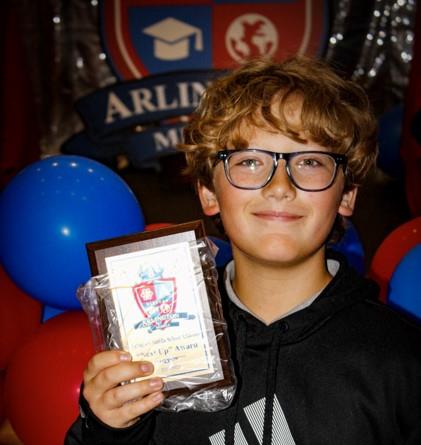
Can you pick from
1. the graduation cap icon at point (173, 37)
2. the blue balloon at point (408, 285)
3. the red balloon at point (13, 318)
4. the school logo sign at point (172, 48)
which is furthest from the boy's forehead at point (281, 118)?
the graduation cap icon at point (173, 37)

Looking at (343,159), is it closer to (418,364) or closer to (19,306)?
(418,364)

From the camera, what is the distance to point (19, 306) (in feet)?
6.65

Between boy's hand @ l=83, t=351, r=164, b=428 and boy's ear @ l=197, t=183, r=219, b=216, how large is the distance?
0.49 meters

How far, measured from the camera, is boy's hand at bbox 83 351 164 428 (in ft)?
3.15

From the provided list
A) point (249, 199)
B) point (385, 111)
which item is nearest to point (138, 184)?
point (385, 111)

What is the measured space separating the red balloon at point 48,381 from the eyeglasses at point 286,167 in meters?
0.87

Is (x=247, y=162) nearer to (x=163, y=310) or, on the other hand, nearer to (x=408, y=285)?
(x=163, y=310)

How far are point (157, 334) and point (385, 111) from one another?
4.18 m

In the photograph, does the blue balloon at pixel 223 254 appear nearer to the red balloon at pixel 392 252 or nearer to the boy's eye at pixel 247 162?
the red balloon at pixel 392 252

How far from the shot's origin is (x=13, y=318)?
78.2 inches

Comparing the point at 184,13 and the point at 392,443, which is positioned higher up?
the point at 184,13

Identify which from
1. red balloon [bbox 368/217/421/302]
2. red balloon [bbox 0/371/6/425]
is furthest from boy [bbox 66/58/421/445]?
red balloon [bbox 0/371/6/425]

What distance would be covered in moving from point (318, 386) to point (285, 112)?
61 centimetres

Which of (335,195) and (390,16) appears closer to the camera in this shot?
(335,195)
